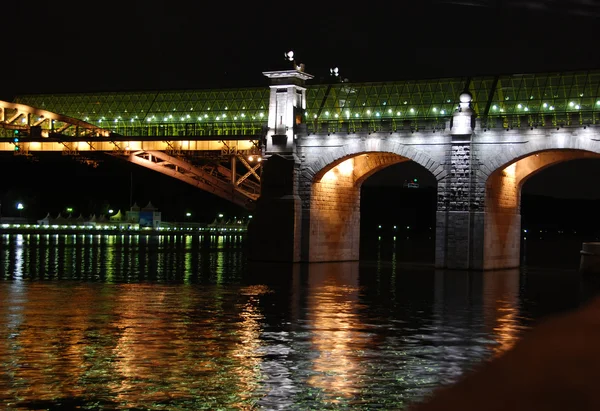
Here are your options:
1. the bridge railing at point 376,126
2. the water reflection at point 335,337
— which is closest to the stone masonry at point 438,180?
the bridge railing at point 376,126

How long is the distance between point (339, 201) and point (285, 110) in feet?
22.5

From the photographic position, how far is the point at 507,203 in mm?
47812

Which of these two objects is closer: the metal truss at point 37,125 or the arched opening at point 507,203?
the arched opening at point 507,203

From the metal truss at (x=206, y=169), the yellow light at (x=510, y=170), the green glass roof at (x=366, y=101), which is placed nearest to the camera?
the yellow light at (x=510, y=170)

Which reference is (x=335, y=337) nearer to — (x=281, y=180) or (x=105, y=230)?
(x=281, y=180)

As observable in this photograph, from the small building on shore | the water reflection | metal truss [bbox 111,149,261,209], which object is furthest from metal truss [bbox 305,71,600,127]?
the small building on shore

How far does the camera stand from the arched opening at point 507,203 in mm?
44969

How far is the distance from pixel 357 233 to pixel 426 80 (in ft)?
33.8

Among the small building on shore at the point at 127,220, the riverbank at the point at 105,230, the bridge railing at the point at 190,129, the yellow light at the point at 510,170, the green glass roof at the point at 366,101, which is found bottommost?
the riverbank at the point at 105,230

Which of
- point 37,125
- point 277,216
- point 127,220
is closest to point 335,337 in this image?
point 277,216

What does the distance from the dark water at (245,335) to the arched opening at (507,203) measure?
23.2 ft

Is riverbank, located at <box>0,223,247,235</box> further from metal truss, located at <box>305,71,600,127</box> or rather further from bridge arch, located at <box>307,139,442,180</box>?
bridge arch, located at <box>307,139,442,180</box>

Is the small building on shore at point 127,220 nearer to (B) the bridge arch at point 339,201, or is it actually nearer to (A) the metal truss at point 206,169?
(A) the metal truss at point 206,169

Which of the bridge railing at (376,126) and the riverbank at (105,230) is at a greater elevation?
the bridge railing at (376,126)
